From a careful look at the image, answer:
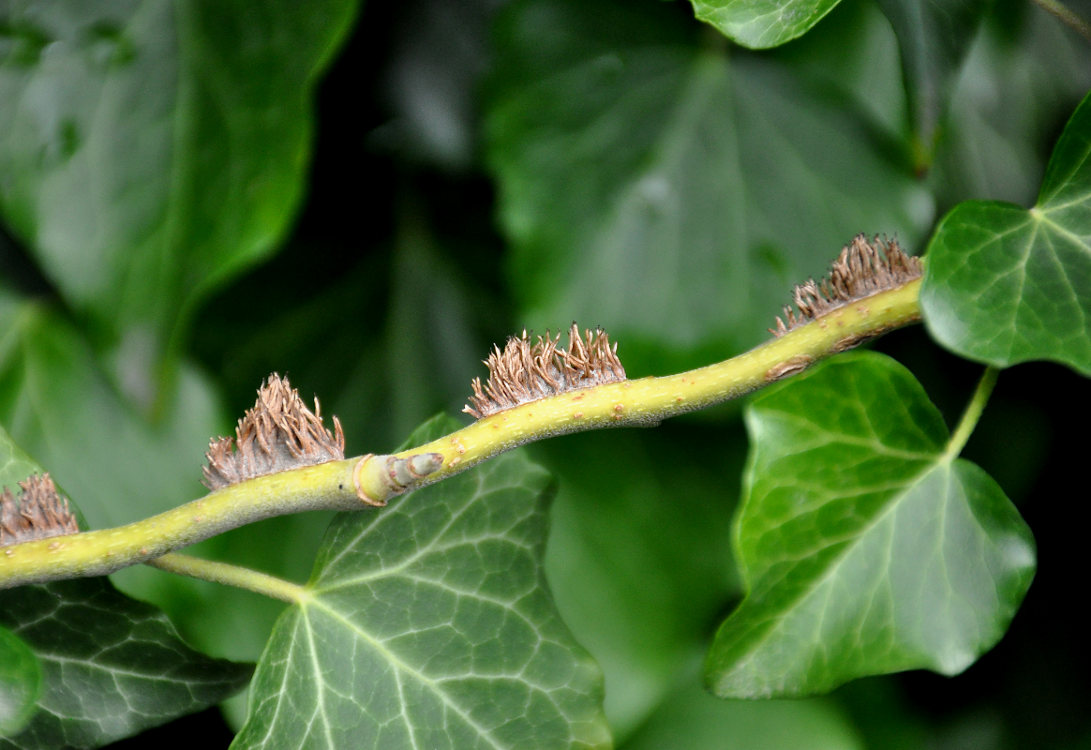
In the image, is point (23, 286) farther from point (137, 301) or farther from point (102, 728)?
point (102, 728)

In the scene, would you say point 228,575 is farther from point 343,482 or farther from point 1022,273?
point 1022,273

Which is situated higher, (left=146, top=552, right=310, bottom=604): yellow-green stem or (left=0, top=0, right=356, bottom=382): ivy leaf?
(left=0, top=0, right=356, bottom=382): ivy leaf

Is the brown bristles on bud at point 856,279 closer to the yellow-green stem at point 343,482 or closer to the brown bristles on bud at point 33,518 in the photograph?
the yellow-green stem at point 343,482

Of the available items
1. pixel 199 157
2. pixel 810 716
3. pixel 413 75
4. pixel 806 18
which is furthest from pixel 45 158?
pixel 810 716

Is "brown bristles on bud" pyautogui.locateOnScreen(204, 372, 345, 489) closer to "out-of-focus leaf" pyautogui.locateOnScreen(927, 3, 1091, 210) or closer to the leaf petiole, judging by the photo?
the leaf petiole

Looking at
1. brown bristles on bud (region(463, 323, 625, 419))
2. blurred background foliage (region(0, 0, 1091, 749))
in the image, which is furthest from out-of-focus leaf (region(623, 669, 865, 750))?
brown bristles on bud (region(463, 323, 625, 419))

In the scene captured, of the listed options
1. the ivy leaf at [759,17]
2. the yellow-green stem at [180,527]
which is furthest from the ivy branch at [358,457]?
the ivy leaf at [759,17]

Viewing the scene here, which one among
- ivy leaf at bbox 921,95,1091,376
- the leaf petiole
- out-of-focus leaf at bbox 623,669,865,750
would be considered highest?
ivy leaf at bbox 921,95,1091,376
